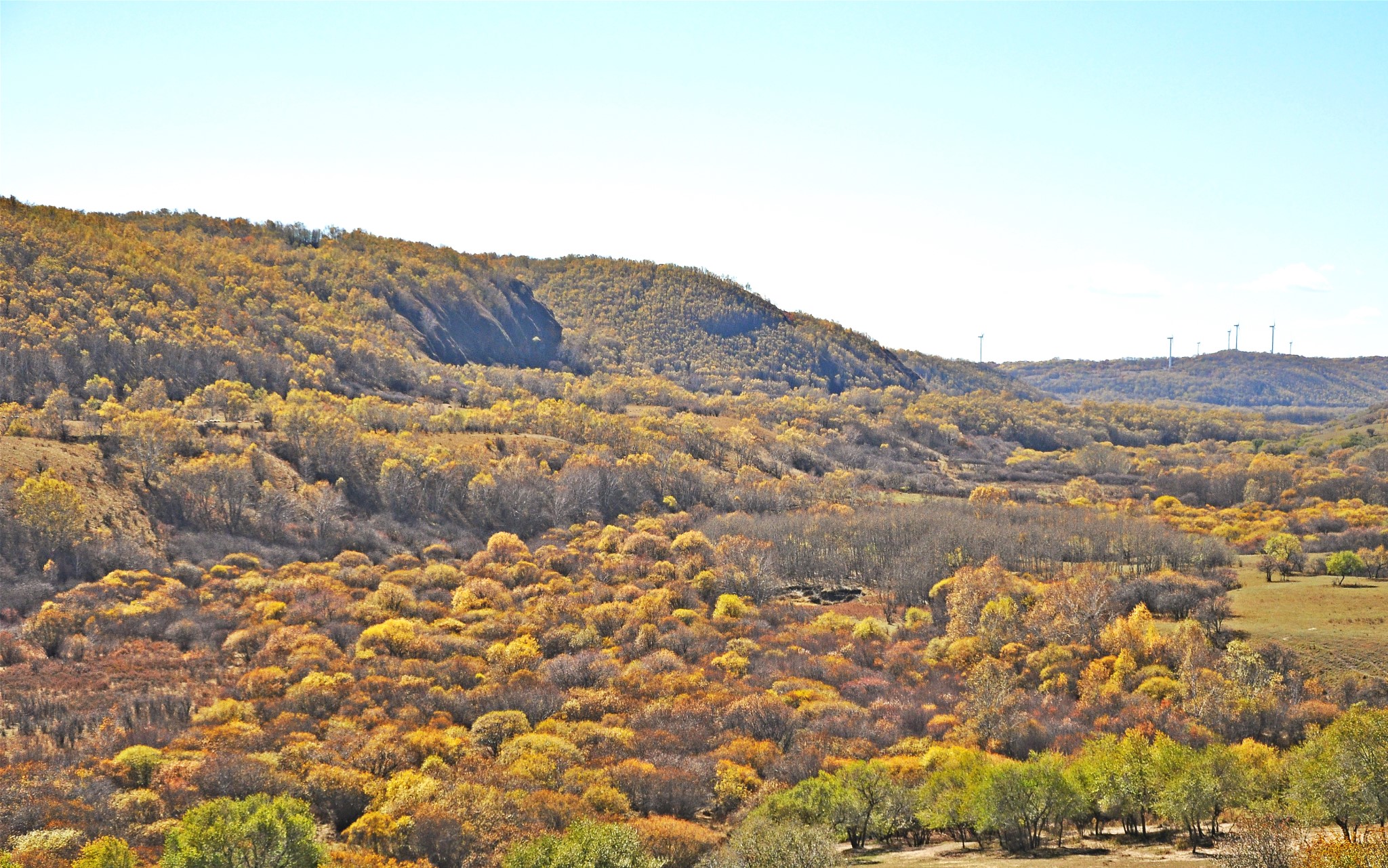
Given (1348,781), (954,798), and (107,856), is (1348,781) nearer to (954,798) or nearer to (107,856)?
(954,798)

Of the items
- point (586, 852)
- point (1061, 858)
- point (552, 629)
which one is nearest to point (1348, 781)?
point (1061, 858)

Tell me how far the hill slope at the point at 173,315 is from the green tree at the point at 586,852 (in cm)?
9796

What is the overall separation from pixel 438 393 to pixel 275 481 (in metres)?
59.5

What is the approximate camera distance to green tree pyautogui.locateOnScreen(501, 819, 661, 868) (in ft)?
114

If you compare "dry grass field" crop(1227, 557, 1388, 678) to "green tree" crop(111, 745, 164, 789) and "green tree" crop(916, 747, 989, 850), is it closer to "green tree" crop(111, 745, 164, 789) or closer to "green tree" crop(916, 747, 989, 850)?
"green tree" crop(916, 747, 989, 850)

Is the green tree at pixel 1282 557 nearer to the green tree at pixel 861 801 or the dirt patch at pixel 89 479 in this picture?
the green tree at pixel 861 801

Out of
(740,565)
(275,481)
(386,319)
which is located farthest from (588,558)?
(386,319)

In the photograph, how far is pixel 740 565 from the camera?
99.2 metres

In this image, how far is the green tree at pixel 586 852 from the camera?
34688 mm

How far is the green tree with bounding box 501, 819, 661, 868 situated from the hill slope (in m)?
98.0

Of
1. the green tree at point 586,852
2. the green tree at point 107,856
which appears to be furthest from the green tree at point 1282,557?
the green tree at point 107,856

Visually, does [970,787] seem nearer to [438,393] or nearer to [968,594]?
[968,594]

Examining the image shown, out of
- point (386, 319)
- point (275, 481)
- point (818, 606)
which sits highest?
point (386, 319)

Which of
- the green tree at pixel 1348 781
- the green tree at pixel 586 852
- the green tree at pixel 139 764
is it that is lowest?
the green tree at pixel 139 764
